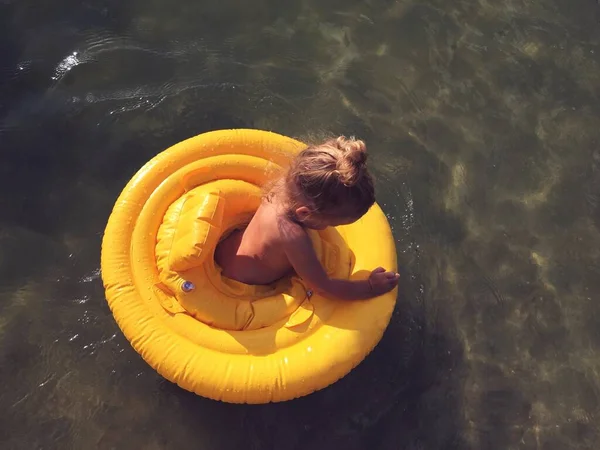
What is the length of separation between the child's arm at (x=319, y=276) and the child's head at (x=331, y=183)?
15 cm

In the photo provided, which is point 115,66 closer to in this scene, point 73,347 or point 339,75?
point 339,75

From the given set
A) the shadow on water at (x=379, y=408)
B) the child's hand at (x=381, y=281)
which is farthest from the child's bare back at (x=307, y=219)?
the shadow on water at (x=379, y=408)

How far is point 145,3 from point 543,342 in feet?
12.4

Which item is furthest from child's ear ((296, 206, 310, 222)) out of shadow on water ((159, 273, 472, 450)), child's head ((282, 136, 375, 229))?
shadow on water ((159, 273, 472, 450))

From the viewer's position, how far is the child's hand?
3199 millimetres

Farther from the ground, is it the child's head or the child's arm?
the child's head

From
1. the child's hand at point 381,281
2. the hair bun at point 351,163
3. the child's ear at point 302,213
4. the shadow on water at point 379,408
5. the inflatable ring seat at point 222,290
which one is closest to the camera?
the hair bun at point 351,163

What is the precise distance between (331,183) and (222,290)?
3.19 feet

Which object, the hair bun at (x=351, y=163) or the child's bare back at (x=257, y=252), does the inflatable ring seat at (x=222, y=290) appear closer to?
the child's bare back at (x=257, y=252)

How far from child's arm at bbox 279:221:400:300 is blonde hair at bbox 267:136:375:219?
212 mm

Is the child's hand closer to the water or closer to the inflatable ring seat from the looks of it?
the inflatable ring seat

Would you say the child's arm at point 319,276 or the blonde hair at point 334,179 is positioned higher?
the blonde hair at point 334,179

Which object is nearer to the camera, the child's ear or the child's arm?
the child's ear

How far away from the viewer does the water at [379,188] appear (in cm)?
361
